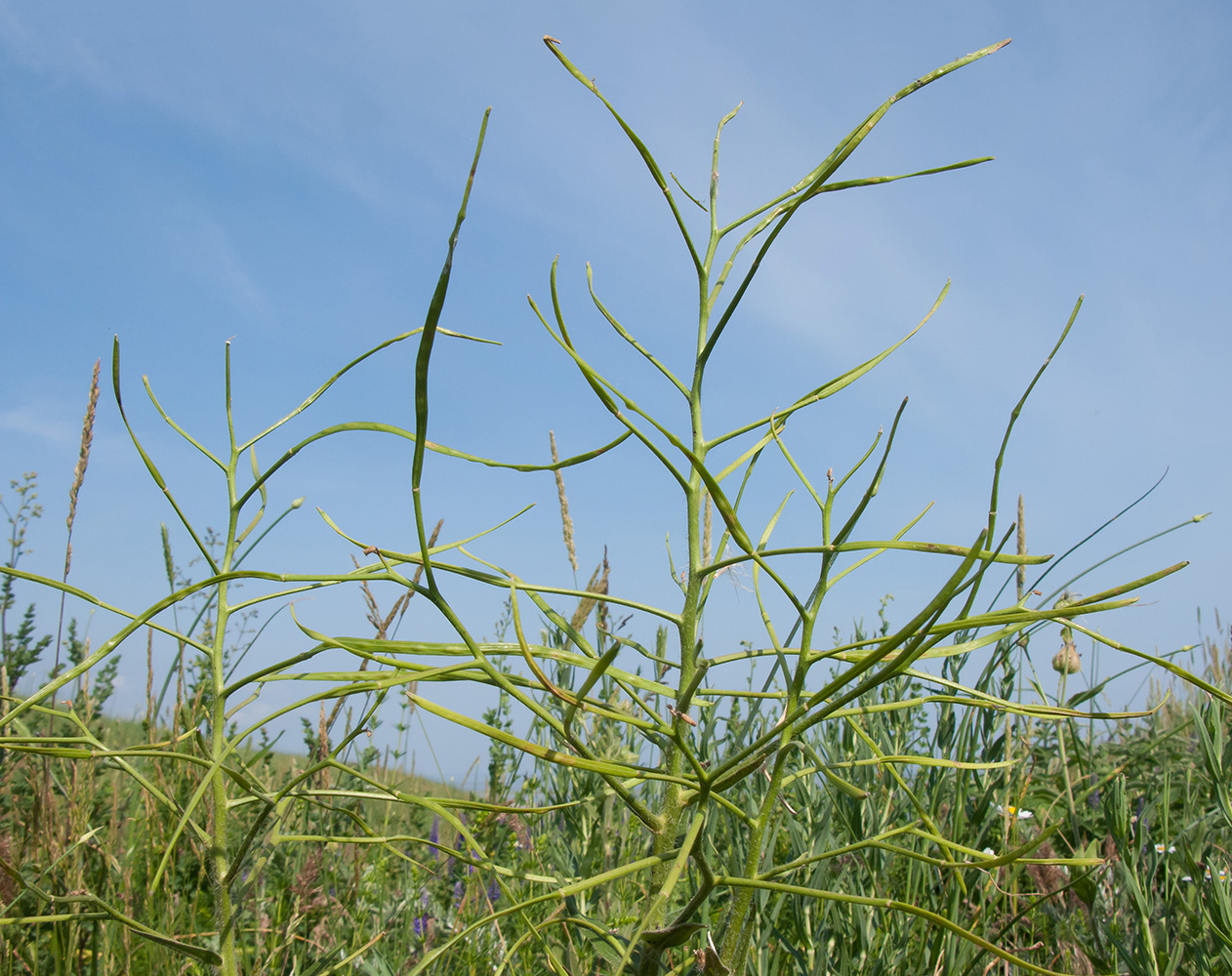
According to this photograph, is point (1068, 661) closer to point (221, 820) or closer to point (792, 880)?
point (792, 880)

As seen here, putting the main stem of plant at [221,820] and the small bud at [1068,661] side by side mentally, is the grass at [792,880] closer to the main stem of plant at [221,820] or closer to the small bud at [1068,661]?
the main stem of plant at [221,820]

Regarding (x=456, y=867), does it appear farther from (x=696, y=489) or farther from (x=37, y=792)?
(x=696, y=489)

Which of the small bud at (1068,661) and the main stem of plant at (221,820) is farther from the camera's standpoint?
the small bud at (1068,661)

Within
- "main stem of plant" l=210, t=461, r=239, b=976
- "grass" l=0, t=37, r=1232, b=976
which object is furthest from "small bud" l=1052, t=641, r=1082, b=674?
"main stem of plant" l=210, t=461, r=239, b=976

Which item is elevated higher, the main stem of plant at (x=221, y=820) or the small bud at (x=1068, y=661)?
the small bud at (x=1068, y=661)

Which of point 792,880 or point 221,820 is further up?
point 221,820

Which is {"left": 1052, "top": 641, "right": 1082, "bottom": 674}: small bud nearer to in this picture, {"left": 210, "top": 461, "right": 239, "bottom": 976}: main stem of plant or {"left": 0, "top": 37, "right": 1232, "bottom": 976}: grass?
{"left": 0, "top": 37, "right": 1232, "bottom": 976}: grass

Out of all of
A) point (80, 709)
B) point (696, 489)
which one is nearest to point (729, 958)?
point (696, 489)

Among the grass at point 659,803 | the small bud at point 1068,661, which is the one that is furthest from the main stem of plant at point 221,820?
the small bud at point 1068,661

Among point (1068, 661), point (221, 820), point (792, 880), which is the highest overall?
point (1068, 661)

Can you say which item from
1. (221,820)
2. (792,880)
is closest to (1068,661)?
(792,880)

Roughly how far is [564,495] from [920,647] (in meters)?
1.91

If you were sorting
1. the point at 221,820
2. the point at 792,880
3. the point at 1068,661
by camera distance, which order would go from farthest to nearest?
the point at 1068,661 → the point at 792,880 → the point at 221,820

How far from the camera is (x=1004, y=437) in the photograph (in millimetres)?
860
